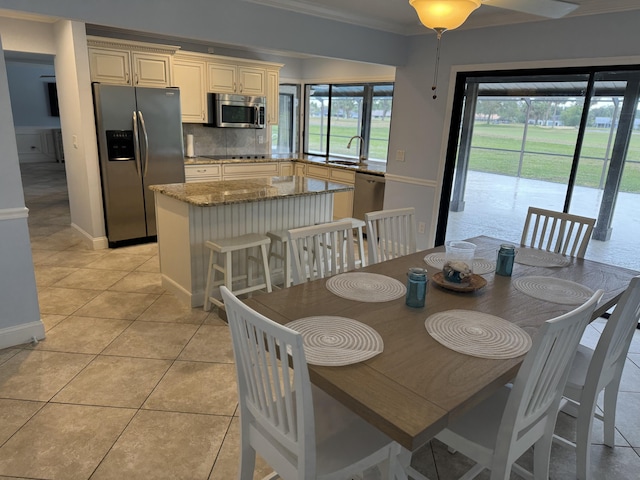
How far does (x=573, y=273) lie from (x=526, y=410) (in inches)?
47.7

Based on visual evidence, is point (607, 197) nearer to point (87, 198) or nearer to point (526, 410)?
point (526, 410)

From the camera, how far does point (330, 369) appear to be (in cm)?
132

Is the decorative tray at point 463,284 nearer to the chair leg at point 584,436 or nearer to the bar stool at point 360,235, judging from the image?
the chair leg at point 584,436

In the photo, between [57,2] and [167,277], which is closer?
[57,2]

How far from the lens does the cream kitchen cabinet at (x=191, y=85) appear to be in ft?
17.3

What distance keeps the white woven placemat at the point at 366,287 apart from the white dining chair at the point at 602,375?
0.80 meters

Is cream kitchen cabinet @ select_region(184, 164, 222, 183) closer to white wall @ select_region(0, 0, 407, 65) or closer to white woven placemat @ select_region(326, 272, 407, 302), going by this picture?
white wall @ select_region(0, 0, 407, 65)

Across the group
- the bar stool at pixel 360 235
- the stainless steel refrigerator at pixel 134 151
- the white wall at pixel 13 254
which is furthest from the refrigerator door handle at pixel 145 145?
the bar stool at pixel 360 235

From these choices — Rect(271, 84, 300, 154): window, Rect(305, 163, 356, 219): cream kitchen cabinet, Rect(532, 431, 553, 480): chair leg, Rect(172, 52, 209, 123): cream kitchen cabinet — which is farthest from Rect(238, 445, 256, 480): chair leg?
Rect(271, 84, 300, 154): window

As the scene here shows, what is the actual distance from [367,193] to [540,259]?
2886 mm

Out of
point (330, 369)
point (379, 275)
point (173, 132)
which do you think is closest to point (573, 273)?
point (379, 275)

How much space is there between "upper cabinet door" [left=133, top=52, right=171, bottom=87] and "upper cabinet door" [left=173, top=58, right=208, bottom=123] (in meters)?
0.45

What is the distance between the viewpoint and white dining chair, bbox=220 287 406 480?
118cm

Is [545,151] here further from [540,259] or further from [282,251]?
[282,251]
